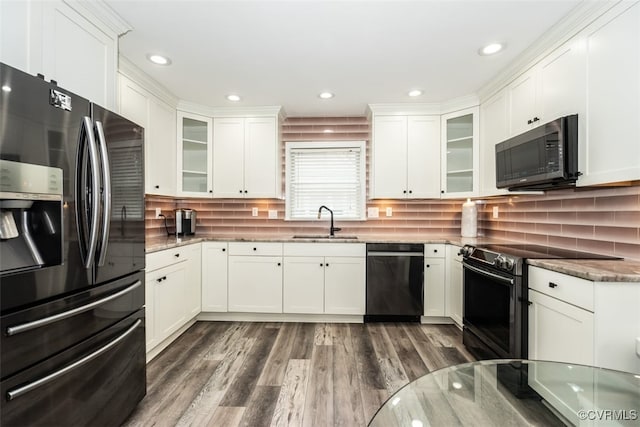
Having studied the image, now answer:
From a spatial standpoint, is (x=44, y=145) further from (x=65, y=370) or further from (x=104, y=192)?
(x=65, y=370)

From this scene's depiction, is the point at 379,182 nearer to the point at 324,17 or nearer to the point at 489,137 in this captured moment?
the point at 489,137

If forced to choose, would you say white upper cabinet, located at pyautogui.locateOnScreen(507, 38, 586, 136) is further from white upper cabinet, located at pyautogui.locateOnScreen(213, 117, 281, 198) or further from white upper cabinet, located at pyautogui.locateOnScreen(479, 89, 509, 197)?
white upper cabinet, located at pyautogui.locateOnScreen(213, 117, 281, 198)

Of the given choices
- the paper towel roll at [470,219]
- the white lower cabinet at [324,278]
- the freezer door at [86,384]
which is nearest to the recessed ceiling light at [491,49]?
the paper towel roll at [470,219]

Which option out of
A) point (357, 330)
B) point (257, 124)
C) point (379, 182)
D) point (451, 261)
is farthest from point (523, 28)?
point (357, 330)

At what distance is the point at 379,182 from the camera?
342 cm

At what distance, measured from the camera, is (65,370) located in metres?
1.22

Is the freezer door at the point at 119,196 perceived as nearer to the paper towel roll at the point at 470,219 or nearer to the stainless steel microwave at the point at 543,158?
the stainless steel microwave at the point at 543,158

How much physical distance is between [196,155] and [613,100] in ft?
11.8

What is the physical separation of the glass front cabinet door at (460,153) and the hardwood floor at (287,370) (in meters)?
1.51

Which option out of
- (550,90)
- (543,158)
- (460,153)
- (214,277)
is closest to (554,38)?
(550,90)

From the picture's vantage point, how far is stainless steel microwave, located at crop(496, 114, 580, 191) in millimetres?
1817

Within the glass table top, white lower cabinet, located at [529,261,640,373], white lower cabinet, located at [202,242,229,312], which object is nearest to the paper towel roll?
white lower cabinet, located at [529,261,640,373]

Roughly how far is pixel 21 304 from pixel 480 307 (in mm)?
2698

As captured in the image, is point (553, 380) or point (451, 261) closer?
point (553, 380)
